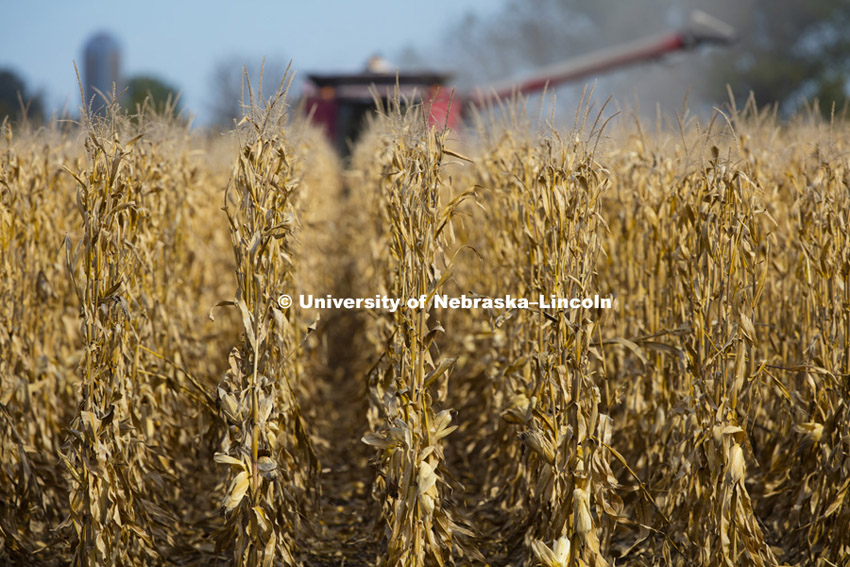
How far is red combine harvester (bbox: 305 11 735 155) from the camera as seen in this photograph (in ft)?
36.8

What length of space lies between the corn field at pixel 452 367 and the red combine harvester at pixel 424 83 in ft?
18.4

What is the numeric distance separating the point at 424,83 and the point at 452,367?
8286 mm

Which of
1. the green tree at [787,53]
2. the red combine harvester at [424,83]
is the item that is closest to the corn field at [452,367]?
the red combine harvester at [424,83]

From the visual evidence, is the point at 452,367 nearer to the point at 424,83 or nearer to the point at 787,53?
the point at 424,83

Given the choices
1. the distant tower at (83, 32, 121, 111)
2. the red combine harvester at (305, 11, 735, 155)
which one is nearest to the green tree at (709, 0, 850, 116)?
the red combine harvester at (305, 11, 735, 155)

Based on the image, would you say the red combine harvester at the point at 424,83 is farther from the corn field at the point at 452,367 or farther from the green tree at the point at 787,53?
the green tree at the point at 787,53

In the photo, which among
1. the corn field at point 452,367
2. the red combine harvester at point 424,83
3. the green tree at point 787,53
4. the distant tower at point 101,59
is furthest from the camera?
the green tree at point 787,53

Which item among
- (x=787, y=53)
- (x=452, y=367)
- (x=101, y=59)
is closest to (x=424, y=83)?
(x=452, y=367)

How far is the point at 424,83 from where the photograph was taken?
11.1 metres

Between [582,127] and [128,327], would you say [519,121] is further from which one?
[128,327]

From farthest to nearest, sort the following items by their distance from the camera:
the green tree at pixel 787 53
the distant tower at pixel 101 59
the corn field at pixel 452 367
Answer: the green tree at pixel 787 53 < the distant tower at pixel 101 59 < the corn field at pixel 452 367

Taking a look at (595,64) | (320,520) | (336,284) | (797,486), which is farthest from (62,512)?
(595,64)

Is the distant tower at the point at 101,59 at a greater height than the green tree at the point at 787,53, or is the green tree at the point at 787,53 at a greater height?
the green tree at the point at 787,53

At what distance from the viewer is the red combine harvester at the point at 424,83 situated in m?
11.2
